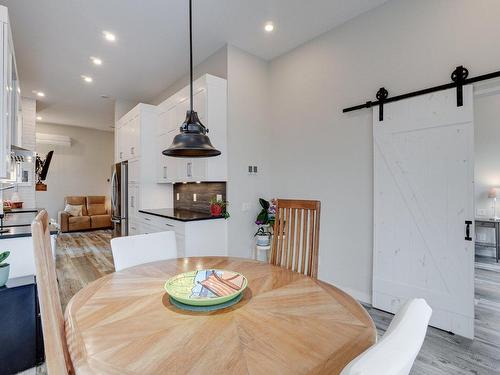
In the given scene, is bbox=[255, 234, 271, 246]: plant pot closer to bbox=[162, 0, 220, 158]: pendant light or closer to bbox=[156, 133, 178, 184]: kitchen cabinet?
bbox=[156, 133, 178, 184]: kitchen cabinet

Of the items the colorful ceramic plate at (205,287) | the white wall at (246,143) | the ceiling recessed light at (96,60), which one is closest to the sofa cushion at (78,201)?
the ceiling recessed light at (96,60)

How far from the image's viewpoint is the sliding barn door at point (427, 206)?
2307mm

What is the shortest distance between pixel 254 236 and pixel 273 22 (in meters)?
2.70

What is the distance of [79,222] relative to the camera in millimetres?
7562

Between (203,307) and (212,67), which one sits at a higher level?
(212,67)

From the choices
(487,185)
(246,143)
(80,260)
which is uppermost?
(246,143)

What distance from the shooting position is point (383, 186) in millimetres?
2793

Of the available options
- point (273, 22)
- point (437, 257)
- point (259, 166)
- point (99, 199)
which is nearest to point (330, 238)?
point (437, 257)

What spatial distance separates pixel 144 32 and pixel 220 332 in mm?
3619

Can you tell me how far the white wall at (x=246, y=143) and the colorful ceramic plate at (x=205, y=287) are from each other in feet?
6.95

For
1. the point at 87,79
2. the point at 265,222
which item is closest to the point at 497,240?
the point at 265,222

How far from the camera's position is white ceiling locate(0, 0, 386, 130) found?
2.88m

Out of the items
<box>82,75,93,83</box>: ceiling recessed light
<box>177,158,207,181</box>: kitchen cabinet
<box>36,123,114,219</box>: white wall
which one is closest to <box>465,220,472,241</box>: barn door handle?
<box>177,158,207,181</box>: kitchen cabinet

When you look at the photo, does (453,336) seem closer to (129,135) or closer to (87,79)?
(129,135)
